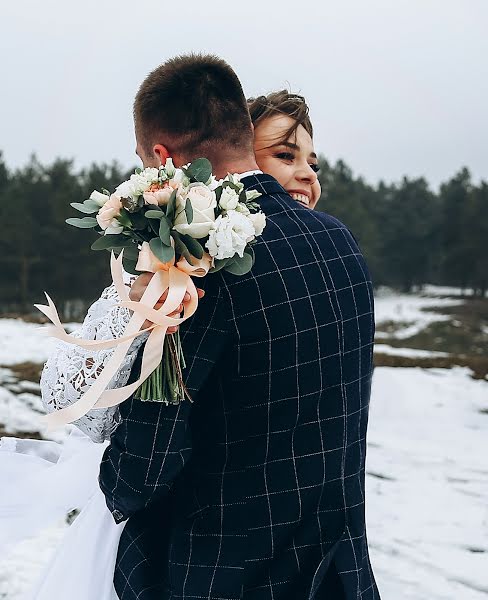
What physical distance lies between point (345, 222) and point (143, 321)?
1576 inches

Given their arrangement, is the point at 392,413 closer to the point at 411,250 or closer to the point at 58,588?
the point at 58,588

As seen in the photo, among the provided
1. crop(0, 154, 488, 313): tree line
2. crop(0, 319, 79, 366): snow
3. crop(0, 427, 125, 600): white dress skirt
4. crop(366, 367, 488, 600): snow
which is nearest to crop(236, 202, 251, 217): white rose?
crop(0, 427, 125, 600): white dress skirt

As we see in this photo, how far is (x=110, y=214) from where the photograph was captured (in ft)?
4.87

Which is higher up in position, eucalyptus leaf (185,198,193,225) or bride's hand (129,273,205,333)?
eucalyptus leaf (185,198,193,225)

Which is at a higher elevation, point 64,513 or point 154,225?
point 154,225

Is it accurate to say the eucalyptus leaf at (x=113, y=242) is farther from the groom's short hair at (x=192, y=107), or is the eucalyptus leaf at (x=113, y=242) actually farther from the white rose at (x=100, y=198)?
the groom's short hair at (x=192, y=107)

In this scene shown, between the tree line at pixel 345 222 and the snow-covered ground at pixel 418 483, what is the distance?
22749 millimetres

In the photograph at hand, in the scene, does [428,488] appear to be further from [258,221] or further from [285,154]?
[258,221]

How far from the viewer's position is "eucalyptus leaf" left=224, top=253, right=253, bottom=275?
4.73ft

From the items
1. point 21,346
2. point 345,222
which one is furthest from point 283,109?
point 345,222

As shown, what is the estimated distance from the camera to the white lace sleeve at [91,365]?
4.99 feet

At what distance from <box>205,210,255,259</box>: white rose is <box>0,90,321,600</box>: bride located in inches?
10.2

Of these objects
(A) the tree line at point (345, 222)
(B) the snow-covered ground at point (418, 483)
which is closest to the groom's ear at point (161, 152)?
(B) the snow-covered ground at point (418, 483)

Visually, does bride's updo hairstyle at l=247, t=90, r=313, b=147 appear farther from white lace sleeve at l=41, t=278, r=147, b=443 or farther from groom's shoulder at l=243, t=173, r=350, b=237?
white lace sleeve at l=41, t=278, r=147, b=443
